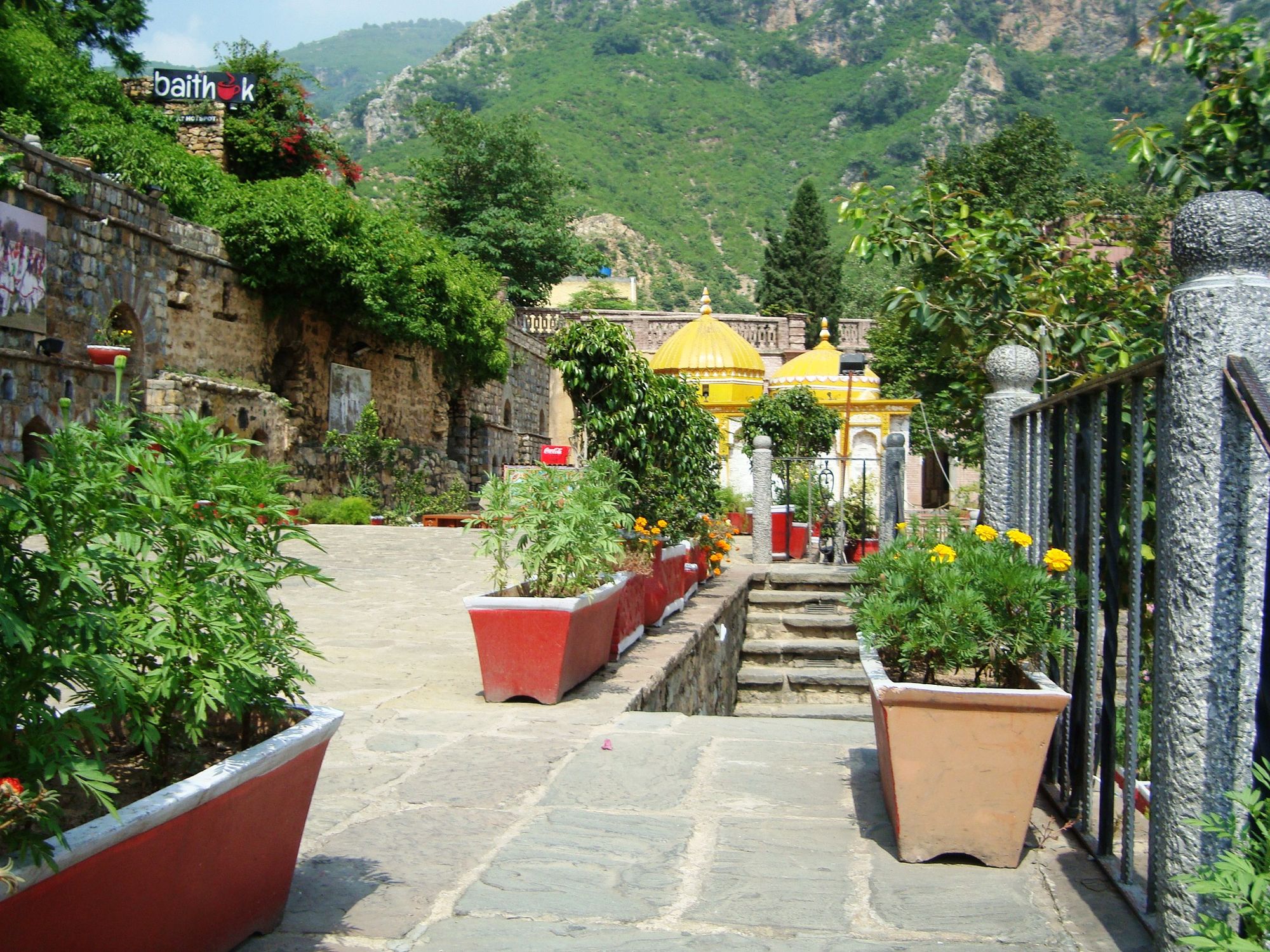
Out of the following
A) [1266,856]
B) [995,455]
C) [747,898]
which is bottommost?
[747,898]

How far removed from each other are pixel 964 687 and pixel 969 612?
23 cm

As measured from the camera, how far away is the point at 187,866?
81.0 inches

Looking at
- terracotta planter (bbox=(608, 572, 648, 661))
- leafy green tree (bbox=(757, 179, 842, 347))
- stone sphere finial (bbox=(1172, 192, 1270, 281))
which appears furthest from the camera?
leafy green tree (bbox=(757, 179, 842, 347))

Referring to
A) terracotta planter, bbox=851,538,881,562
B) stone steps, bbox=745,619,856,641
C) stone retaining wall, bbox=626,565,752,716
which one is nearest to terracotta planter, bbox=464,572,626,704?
stone retaining wall, bbox=626,565,752,716

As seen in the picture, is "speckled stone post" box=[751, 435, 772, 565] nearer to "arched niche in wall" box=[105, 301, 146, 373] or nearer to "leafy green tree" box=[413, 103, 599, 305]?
"arched niche in wall" box=[105, 301, 146, 373]

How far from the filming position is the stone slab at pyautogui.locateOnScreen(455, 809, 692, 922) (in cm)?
275

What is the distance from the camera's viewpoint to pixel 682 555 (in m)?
8.58

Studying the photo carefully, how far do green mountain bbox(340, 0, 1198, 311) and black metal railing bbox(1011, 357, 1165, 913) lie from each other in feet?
188

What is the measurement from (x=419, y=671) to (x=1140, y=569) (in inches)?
173

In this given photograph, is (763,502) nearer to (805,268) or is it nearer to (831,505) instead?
(831,505)

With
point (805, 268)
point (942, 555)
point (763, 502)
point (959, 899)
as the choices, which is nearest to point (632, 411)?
point (942, 555)

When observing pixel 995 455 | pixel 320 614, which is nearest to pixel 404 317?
pixel 320 614

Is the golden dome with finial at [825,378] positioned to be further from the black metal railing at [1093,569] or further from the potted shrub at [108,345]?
the black metal railing at [1093,569]

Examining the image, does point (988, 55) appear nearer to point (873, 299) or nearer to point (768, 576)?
point (873, 299)
